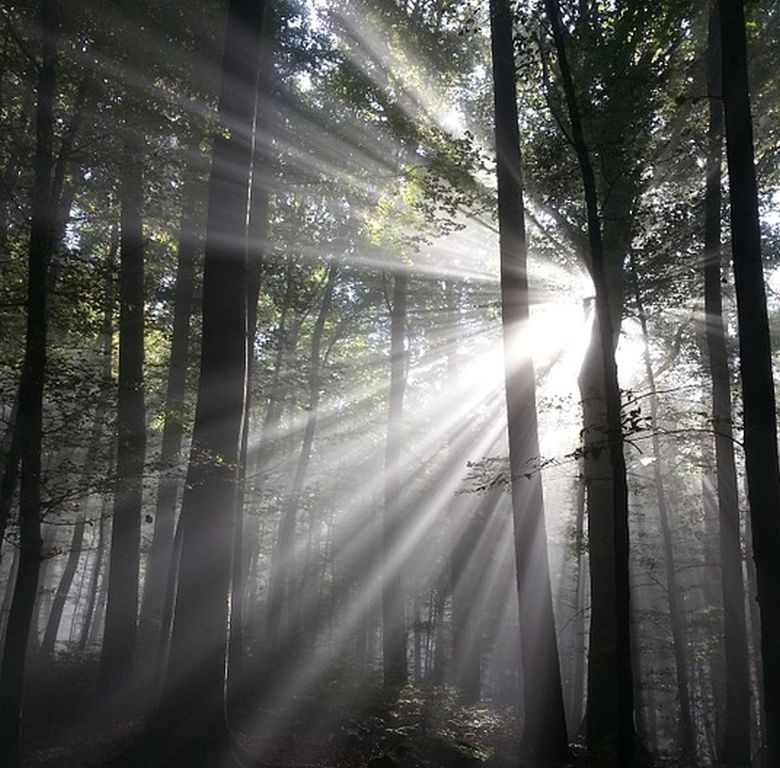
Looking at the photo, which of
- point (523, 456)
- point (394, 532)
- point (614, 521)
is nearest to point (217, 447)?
point (523, 456)

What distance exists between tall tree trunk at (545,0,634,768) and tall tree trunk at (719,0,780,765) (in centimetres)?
122

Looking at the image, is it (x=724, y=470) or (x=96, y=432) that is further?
(x=724, y=470)

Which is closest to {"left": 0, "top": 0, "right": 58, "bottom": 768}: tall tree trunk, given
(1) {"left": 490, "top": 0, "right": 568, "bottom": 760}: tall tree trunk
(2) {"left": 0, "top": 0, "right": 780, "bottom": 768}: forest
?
(2) {"left": 0, "top": 0, "right": 780, "bottom": 768}: forest

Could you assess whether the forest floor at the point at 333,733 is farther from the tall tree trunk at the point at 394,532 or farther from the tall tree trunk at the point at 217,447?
the tall tree trunk at the point at 217,447

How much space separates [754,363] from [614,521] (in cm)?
218

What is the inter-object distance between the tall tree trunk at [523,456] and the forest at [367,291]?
0.04 meters

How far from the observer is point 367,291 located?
21656mm

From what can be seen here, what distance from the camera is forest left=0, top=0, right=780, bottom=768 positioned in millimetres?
7562

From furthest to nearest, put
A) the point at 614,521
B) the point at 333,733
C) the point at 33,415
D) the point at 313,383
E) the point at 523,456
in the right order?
the point at 313,383, the point at 333,733, the point at 523,456, the point at 33,415, the point at 614,521

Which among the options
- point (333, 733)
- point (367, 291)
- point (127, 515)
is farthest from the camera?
point (367, 291)

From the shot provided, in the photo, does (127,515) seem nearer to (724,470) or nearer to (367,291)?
(724,470)

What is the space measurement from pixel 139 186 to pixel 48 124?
3.61 m

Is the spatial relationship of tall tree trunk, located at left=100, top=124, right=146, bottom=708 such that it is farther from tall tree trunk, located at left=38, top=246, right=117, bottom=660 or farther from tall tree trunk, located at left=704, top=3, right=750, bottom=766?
tall tree trunk, located at left=704, top=3, right=750, bottom=766

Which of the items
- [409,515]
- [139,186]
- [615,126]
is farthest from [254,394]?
[615,126]
